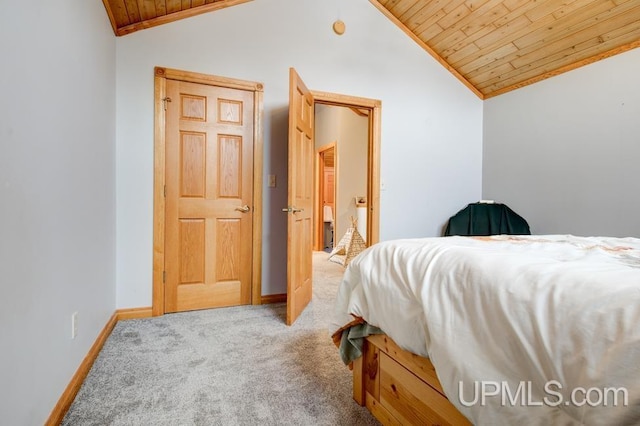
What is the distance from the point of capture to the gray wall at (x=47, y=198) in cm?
104

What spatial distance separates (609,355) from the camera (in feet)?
1.86

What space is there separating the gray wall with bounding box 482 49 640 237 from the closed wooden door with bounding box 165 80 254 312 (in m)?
2.84

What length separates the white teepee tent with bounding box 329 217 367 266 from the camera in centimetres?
473

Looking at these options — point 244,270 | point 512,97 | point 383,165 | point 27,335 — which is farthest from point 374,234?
point 27,335

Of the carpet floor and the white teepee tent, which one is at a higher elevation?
the white teepee tent

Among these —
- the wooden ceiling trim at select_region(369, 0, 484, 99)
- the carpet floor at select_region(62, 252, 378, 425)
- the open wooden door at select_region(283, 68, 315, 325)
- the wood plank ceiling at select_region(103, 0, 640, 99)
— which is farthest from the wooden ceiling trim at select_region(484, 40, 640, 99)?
the carpet floor at select_region(62, 252, 378, 425)

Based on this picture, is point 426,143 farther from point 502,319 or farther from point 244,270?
point 502,319

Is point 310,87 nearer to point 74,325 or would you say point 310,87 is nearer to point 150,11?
point 150,11

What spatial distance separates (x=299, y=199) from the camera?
2666mm

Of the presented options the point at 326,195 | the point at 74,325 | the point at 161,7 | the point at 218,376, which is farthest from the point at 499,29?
the point at 326,195

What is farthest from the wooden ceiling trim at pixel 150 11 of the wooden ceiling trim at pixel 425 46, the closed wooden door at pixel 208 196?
the wooden ceiling trim at pixel 425 46

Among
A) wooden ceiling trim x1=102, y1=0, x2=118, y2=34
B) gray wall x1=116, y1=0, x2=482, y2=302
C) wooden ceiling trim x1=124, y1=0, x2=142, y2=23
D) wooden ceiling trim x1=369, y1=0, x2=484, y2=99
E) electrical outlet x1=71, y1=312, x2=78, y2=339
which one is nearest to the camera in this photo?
electrical outlet x1=71, y1=312, x2=78, y2=339

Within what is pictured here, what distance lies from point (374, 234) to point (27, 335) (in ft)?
9.36

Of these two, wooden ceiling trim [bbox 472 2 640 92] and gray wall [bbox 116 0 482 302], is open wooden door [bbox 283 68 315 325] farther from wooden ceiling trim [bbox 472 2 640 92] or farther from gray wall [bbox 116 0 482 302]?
wooden ceiling trim [bbox 472 2 640 92]
